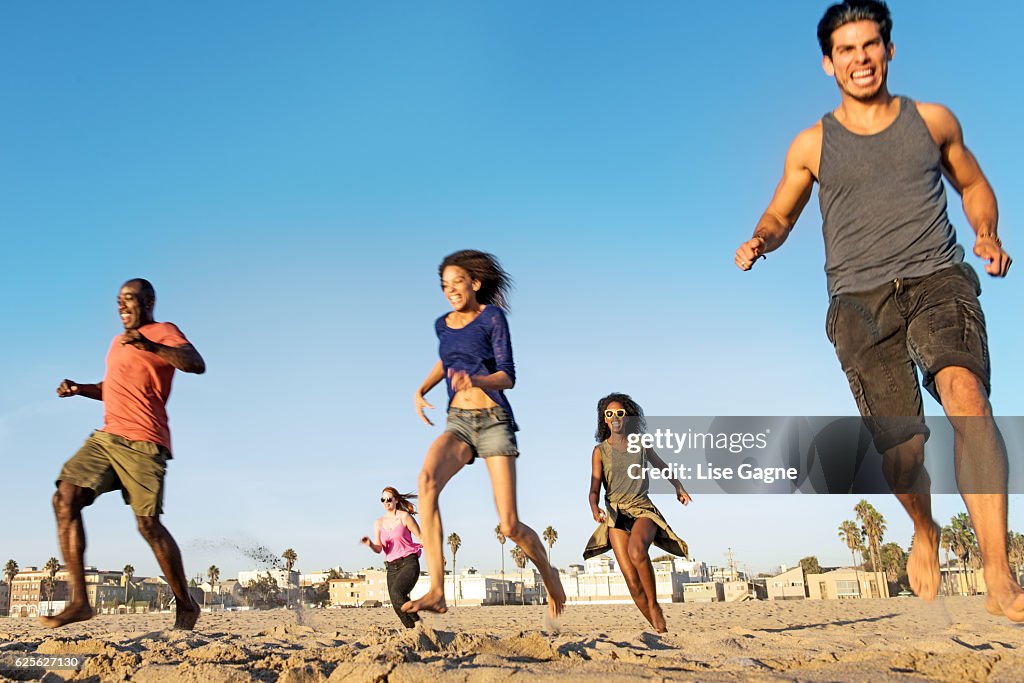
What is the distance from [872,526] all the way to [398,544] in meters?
74.8

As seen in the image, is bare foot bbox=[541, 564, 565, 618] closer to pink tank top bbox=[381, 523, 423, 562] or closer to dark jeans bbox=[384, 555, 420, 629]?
dark jeans bbox=[384, 555, 420, 629]

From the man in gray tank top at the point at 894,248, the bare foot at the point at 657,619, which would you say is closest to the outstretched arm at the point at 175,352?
the man in gray tank top at the point at 894,248

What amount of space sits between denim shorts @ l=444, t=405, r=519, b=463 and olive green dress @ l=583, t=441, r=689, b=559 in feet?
7.51

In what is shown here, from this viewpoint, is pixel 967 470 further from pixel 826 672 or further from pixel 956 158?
pixel 956 158

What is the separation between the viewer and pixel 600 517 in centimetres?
733

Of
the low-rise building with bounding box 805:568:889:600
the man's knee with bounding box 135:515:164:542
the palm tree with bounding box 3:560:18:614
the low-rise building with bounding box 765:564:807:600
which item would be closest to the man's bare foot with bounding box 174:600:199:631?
the man's knee with bounding box 135:515:164:542

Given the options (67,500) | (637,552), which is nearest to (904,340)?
(637,552)

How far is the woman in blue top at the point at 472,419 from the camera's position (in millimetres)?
5129

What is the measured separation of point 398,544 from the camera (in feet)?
25.3

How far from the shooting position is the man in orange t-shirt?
202 inches

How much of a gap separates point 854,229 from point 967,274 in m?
0.52

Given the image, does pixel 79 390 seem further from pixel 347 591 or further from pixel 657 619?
pixel 347 591

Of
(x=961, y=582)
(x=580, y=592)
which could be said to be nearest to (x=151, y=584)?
(x=580, y=592)

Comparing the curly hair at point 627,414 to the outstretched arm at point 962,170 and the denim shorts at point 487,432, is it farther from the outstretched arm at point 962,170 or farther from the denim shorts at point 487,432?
the outstretched arm at point 962,170
